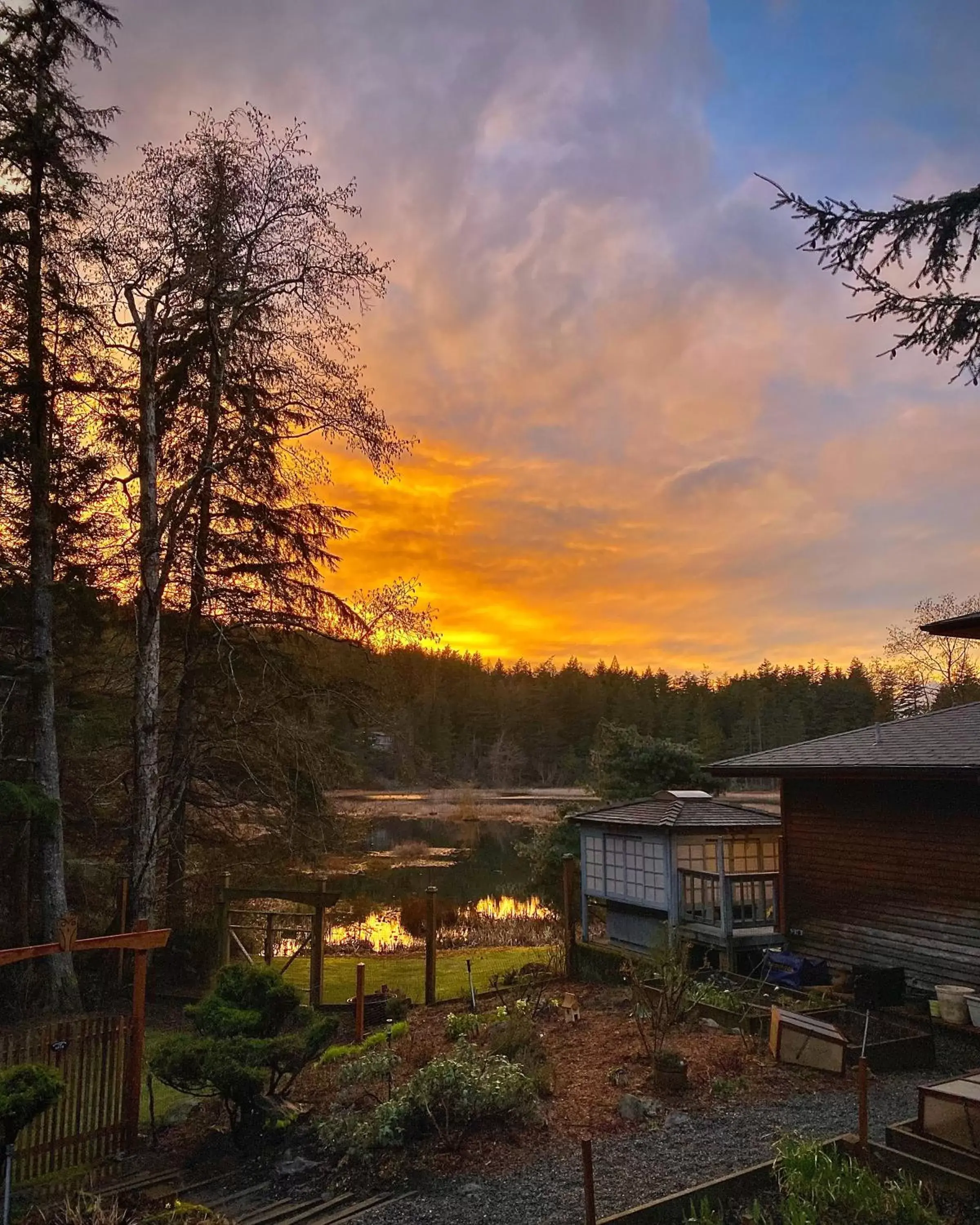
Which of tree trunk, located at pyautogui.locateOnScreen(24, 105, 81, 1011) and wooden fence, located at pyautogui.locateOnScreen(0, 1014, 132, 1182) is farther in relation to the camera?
tree trunk, located at pyautogui.locateOnScreen(24, 105, 81, 1011)

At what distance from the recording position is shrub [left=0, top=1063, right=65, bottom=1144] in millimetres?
5137

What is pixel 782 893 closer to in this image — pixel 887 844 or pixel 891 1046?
pixel 887 844

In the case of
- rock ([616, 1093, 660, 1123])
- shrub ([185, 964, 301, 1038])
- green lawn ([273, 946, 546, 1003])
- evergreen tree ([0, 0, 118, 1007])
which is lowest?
green lawn ([273, 946, 546, 1003])

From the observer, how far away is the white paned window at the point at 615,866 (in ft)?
46.3

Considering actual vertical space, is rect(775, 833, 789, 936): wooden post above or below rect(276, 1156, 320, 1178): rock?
above

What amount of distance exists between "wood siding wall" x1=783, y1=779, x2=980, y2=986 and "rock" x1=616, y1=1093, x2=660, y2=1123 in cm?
546

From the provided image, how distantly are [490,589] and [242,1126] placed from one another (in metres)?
14.7

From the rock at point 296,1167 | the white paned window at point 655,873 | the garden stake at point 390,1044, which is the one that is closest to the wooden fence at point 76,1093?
the rock at point 296,1167

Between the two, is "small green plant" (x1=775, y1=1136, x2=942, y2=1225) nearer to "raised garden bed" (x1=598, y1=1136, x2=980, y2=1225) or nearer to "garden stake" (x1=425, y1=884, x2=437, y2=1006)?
"raised garden bed" (x1=598, y1=1136, x2=980, y2=1225)

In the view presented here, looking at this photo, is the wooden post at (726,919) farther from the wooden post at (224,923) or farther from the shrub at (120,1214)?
the shrub at (120,1214)

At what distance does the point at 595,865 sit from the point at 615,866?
0.62 m

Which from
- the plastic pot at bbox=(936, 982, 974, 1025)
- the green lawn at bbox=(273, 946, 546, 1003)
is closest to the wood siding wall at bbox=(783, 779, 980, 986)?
the plastic pot at bbox=(936, 982, 974, 1025)

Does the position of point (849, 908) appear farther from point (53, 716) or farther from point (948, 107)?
point (53, 716)

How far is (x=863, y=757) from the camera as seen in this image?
441 inches
